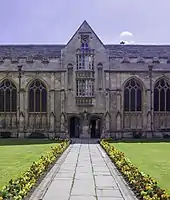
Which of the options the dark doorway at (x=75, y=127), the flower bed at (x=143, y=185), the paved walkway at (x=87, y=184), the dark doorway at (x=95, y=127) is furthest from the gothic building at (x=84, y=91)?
the flower bed at (x=143, y=185)

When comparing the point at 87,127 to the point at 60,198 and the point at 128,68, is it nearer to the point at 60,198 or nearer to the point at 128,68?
the point at 128,68

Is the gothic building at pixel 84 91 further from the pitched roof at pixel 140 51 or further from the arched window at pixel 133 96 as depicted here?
the pitched roof at pixel 140 51

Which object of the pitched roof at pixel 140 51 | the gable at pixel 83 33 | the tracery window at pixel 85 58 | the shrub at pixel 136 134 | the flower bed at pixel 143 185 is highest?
the gable at pixel 83 33

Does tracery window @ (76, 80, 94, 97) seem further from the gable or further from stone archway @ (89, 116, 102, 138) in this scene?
the gable

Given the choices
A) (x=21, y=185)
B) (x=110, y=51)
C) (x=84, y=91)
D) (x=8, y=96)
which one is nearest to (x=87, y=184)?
(x=21, y=185)

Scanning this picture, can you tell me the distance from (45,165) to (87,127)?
27.3 meters

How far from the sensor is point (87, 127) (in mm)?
43594

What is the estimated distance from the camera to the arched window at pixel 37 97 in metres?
Answer: 44.1

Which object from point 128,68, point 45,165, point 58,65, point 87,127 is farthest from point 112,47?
point 45,165

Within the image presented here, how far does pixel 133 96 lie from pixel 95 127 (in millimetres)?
7024

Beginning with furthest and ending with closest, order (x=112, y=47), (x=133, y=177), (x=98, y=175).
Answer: (x=112, y=47) < (x=98, y=175) < (x=133, y=177)

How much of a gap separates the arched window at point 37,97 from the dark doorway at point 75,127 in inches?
168

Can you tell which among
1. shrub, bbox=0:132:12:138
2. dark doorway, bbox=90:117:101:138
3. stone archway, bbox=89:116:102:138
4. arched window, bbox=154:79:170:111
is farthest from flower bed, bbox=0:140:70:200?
arched window, bbox=154:79:170:111

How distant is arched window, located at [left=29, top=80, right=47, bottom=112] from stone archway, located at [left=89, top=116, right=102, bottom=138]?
20.7 feet
